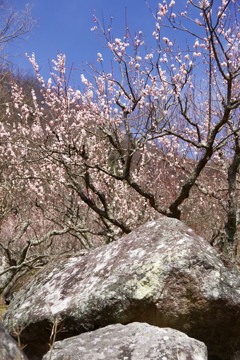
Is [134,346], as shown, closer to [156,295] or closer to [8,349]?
[156,295]

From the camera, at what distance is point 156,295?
3.39 m

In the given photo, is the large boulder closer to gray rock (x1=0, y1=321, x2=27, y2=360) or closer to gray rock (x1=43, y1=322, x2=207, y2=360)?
gray rock (x1=43, y1=322, x2=207, y2=360)

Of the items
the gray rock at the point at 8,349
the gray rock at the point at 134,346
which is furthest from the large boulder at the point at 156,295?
the gray rock at the point at 8,349

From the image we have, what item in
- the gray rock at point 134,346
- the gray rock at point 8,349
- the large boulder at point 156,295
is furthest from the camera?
the large boulder at point 156,295

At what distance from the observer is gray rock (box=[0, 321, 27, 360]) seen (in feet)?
7.55

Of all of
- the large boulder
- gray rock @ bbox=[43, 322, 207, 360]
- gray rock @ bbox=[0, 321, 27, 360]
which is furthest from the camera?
the large boulder

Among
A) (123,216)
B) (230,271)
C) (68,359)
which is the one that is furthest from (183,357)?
(123,216)

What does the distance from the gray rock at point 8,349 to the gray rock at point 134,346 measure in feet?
1.18

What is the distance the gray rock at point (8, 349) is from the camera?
2301mm

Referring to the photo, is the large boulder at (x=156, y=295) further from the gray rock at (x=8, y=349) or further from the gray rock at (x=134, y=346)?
the gray rock at (x=8, y=349)

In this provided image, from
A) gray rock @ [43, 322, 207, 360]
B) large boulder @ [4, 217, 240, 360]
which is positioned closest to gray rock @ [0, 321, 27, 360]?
gray rock @ [43, 322, 207, 360]

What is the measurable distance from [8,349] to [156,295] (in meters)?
1.45

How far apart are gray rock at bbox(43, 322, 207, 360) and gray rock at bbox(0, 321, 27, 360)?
0.36 meters

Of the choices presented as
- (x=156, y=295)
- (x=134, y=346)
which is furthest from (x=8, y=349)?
(x=156, y=295)
